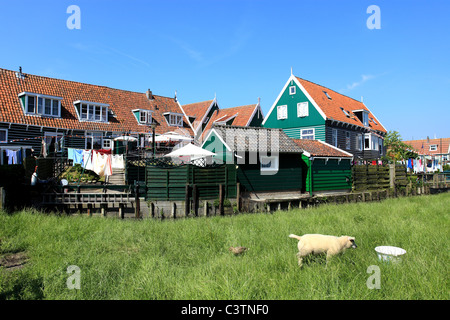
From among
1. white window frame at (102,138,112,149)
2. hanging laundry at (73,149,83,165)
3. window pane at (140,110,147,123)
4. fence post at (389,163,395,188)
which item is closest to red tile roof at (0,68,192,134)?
window pane at (140,110,147,123)

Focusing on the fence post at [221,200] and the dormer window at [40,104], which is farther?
the dormer window at [40,104]

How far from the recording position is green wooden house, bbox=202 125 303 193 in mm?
17922

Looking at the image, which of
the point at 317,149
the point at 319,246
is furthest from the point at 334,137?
the point at 319,246

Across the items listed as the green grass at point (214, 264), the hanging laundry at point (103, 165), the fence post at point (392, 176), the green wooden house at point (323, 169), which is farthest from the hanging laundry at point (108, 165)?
the fence post at point (392, 176)

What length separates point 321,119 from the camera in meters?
26.7

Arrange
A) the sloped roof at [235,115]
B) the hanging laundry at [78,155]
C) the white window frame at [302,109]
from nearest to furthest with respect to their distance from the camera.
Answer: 1. the hanging laundry at [78,155]
2. the white window frame at [302,109]
3. the sloped roof at [235,115]

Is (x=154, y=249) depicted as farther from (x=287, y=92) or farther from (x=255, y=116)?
(x=255, y=116)

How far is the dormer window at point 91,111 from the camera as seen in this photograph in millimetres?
25625

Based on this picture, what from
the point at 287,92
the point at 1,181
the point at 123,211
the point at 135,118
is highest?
the point at 287,92

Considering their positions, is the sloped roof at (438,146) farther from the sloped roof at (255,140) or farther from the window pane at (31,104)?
the window pane at (31,104)

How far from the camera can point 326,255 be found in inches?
230

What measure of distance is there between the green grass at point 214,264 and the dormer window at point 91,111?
56.6 ft
